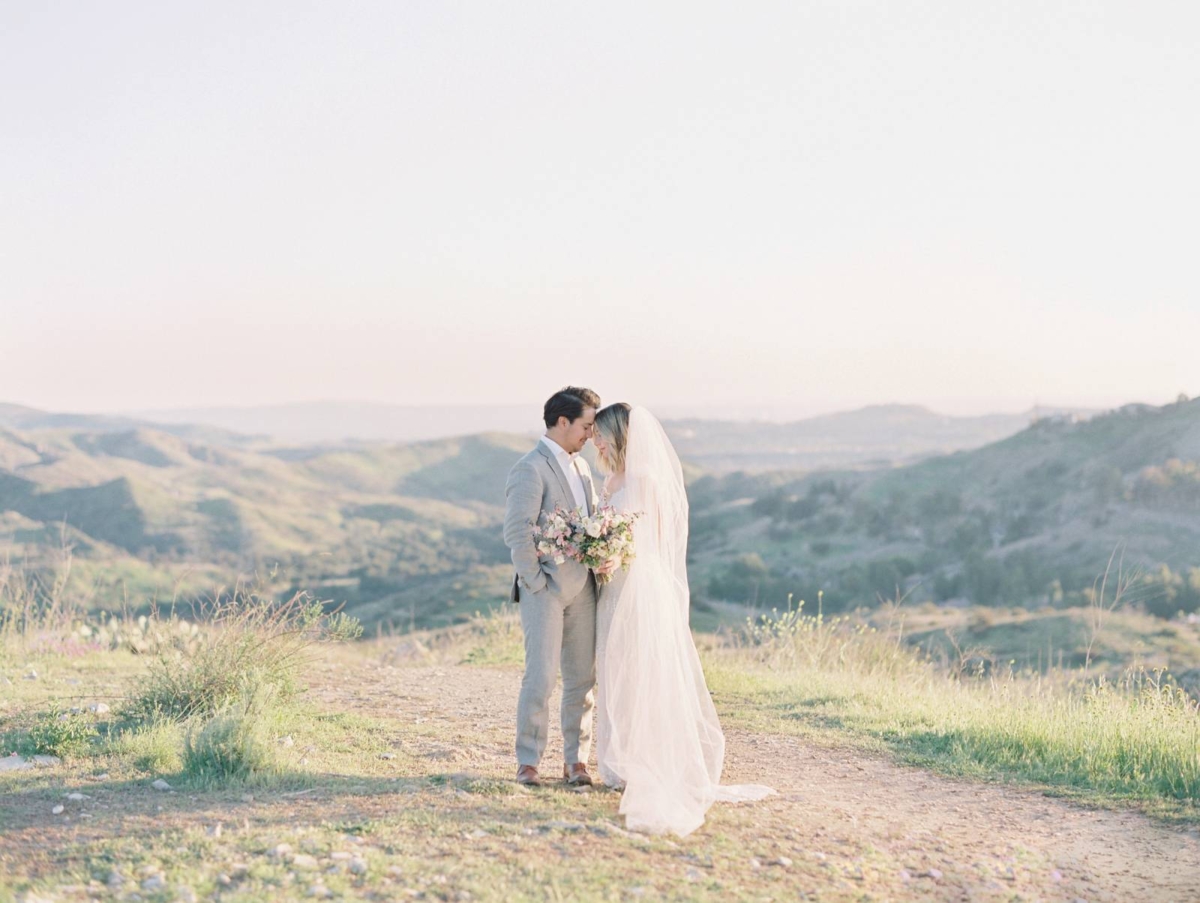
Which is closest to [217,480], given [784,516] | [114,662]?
[784,516]

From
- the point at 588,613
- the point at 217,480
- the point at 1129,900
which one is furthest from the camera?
the point at 217,480

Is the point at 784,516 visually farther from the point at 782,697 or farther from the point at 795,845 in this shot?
the point at 795,845

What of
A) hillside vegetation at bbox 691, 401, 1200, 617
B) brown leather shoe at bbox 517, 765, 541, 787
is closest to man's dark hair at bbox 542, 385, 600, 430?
brown leather shoe at bbox 517, 765, 541, 787

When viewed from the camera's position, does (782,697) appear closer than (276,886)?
No

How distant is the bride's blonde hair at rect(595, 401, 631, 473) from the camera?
6.01m

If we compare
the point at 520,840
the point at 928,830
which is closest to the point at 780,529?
the point at 928,830

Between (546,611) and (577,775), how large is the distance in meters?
1.00

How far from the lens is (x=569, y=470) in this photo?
5.98m

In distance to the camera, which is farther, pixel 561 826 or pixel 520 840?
pixel 561 826

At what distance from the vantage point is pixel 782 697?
990cm

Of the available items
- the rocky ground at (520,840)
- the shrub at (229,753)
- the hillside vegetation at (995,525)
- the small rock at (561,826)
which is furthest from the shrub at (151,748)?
the hillside vegetation at (995,525)

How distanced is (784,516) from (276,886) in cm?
7384

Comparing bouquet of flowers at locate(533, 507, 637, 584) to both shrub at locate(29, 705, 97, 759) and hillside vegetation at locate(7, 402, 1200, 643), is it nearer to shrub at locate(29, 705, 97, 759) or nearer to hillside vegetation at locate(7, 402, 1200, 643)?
shrub at locate(29, 705, 97, 759)

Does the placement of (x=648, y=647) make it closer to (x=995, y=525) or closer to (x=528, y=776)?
(x=528, y=776)
